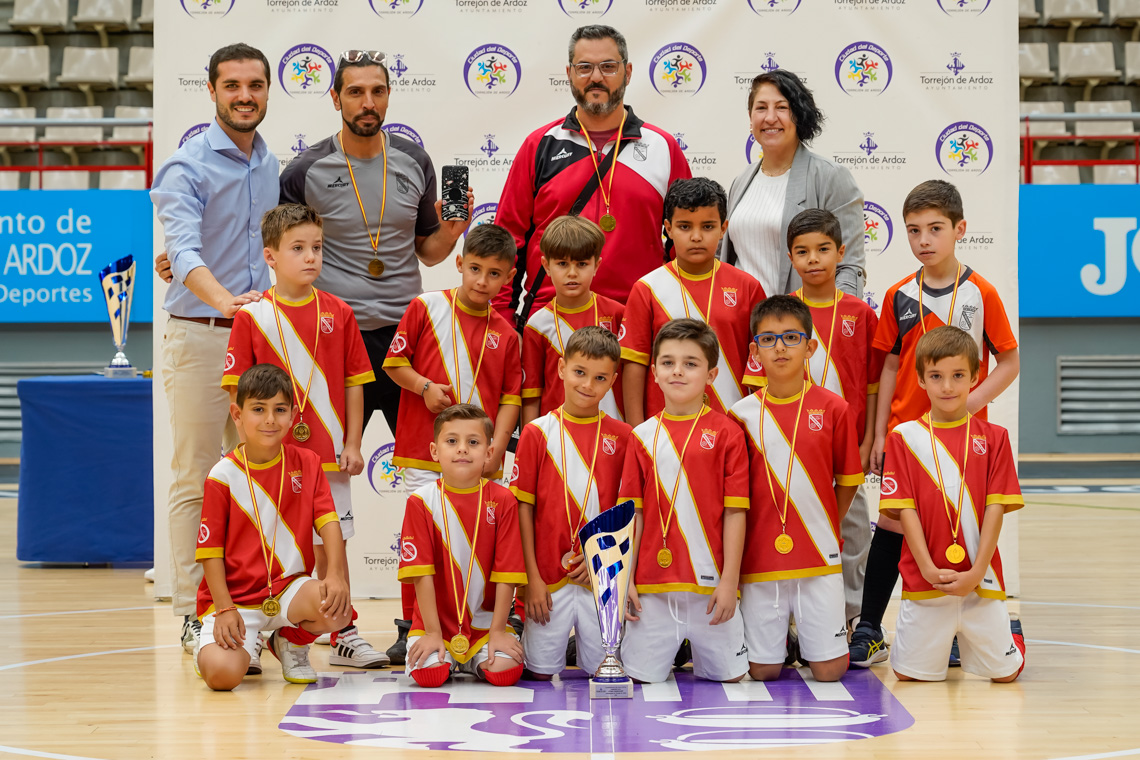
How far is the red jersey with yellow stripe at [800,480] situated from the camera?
3.65 m

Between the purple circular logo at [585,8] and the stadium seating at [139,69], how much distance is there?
27.9ft

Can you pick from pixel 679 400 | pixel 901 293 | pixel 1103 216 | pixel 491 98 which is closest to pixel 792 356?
pixel 679 400

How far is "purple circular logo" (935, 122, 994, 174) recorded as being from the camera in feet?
17.8

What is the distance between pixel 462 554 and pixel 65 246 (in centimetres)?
760

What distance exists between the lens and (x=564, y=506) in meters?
3.67

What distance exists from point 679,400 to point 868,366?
80 centimetres

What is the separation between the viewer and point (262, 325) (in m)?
3.82

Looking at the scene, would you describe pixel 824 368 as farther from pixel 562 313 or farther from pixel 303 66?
pixel 303 66

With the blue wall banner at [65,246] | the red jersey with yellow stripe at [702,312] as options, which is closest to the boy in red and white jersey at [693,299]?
the red jersey with yellow stripe at [702,312]

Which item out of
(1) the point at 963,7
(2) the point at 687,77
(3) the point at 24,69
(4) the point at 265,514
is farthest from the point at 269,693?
(3) the point at 24,69

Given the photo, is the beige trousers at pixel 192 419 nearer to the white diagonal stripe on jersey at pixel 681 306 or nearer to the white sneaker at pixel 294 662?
the white sneaker at pixel 294 662

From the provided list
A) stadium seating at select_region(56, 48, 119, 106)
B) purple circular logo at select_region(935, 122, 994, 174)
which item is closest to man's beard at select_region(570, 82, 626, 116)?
purple circular logo at select_region(935, 122, 994, 174)

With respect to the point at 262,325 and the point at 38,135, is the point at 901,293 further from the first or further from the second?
the point at 38,135

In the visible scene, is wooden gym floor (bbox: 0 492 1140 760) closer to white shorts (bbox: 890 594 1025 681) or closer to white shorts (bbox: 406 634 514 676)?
white shorts (bbox: 890 594 1025 681)
